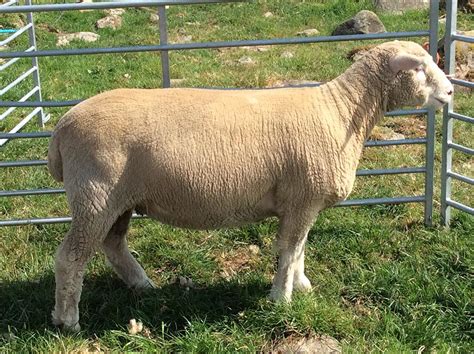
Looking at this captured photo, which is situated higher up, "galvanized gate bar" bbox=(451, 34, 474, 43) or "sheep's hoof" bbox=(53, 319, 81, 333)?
"galvanized gate bar" bbox=(451, 34, 474, 43)

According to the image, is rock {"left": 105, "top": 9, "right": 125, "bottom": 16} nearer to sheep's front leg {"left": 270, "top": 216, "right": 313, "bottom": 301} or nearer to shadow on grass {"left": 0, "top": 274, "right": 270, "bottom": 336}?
shadow on grass {"left": 0, "top": 274, "right": 270, "bottom": 336}

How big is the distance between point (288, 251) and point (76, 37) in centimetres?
918

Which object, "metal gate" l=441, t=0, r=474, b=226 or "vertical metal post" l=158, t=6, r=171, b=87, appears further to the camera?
"metal gate" l=441, t=0, r=474, b=226

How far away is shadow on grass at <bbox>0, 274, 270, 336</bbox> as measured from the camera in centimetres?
378

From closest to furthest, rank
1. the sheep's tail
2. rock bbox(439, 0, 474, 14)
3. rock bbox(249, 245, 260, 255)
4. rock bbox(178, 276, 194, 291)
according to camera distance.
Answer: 1. the sheep's tail
2. rock bbox(178, 276, 194, 291)
3. rock bbox(249, 245, 260, 255)
4. rock bbox(439, 0, 474, 14)

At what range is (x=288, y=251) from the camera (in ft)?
12.4

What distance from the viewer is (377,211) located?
17.0ft

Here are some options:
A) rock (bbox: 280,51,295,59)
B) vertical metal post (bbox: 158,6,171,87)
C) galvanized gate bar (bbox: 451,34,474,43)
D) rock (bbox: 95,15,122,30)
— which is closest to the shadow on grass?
vertical metal post (bbox: 158,6,171,87)

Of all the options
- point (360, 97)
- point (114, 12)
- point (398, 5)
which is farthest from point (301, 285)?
point (398, 5)

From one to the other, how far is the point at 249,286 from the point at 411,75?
5.39ft

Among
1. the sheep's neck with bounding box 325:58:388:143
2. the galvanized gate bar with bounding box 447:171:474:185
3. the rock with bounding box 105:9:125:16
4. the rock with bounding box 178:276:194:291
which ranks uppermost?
the sheep's neck with bounding box 325:58:388:143

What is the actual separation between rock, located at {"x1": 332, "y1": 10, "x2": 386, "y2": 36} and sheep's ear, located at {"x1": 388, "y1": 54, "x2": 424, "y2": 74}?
858cm

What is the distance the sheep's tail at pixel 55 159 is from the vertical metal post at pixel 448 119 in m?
2.77

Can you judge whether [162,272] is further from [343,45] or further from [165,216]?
[343,45]
